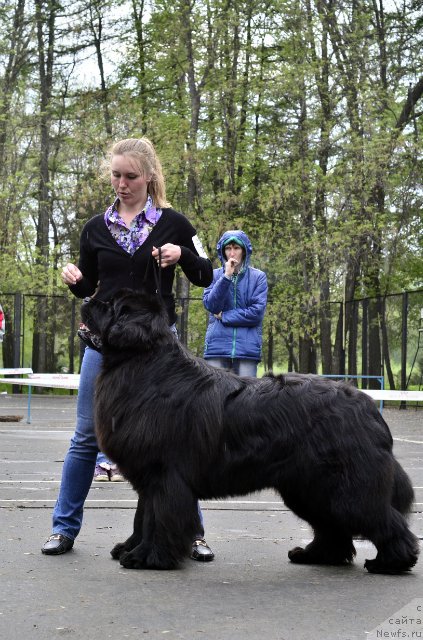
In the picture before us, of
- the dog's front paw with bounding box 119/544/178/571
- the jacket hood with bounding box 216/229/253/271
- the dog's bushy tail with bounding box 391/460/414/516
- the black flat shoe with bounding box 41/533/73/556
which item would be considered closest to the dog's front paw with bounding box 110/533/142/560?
the dog's front paw with bounding box 119/544/178/571

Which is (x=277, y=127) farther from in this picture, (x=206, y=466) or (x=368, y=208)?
(x=206, y=466)

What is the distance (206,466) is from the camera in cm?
476

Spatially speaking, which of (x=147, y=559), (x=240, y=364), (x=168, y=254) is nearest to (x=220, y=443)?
(x=147, y=559)

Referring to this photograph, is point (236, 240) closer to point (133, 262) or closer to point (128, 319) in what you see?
point (133, 262)

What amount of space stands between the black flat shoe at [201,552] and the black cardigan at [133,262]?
1.23 metres

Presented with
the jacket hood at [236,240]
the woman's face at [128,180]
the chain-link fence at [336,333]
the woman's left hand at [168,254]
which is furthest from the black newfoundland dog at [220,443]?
the chain-link fence at [336,333]

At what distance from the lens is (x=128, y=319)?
191 inches

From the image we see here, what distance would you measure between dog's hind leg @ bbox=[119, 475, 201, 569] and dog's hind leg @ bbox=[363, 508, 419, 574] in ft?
2.90

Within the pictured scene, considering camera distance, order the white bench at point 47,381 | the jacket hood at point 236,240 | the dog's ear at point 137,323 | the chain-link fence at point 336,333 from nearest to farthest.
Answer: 1. the dog's ear at point 137,323
2. the jacket hood at point 236,240
3. the white bench at point 47,381
4. the chain-link fence at point 336,333

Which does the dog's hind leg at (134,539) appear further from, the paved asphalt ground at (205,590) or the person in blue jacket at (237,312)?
the person in blue jacket at (237,312)

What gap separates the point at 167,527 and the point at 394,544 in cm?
113

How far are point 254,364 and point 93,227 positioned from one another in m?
3.56

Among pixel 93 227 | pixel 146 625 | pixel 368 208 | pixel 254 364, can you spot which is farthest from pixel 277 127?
pixel 146 625

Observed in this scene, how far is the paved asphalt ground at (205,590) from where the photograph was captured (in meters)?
3.71
